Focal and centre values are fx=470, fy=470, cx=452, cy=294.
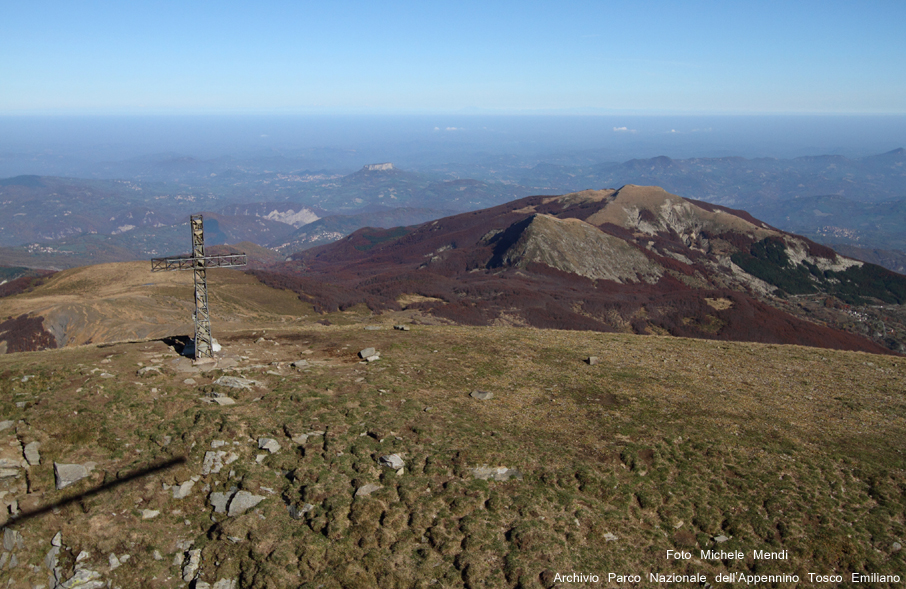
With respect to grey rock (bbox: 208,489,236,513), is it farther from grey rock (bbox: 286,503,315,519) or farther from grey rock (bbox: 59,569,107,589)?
grey rock (bbox: 59,569,107,589)

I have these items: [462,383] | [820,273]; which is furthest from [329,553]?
[820,273]

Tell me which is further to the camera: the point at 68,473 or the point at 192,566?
the point at 68,473

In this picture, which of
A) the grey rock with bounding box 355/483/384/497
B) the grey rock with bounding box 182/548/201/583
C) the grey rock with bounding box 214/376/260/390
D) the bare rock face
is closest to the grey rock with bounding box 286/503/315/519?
the grey rock with bounding box 355/483/384/497

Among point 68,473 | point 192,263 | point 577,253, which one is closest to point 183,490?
point 68,473

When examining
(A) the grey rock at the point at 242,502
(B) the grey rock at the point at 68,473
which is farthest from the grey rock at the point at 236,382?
(A) the grey rock at the point at 242,502

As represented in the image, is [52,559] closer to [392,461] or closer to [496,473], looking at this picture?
[392,461]

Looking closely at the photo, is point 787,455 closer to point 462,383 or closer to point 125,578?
point 462,383
